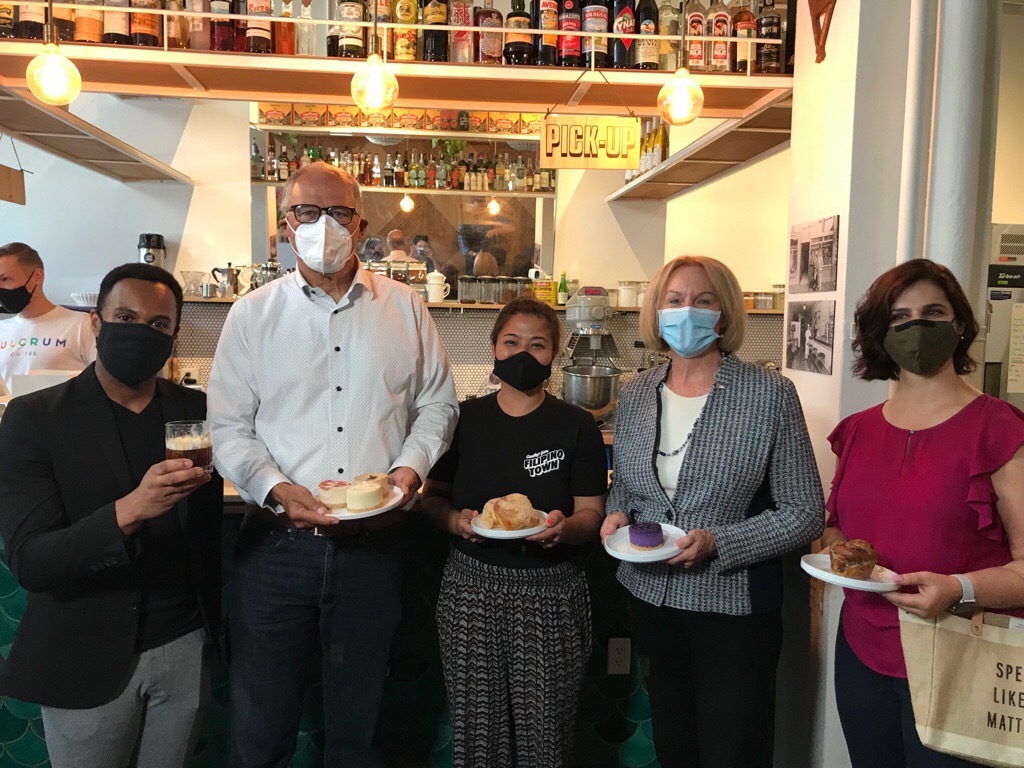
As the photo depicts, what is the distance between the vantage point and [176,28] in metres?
3.58

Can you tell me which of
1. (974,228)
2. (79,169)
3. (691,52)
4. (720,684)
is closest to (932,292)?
(974,228)

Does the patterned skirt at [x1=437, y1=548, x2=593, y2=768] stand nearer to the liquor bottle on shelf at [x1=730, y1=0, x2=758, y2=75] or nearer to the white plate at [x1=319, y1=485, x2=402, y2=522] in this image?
the white plate at [x1=319, y1=485, x2=402, y2=522]

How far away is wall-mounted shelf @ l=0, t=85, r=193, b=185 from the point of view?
13.6 ft

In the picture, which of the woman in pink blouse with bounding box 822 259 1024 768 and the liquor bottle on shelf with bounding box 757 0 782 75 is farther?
the liquor bottle on shelf with bounding box 757 0 782 75

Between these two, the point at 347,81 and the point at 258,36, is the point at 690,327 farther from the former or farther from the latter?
the point at 258,36

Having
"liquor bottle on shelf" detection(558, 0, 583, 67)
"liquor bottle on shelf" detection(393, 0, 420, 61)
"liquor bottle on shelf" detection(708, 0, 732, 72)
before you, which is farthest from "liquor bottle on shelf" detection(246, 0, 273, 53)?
"liquor bottle on shelf" detection(708, 0, 732, 72)

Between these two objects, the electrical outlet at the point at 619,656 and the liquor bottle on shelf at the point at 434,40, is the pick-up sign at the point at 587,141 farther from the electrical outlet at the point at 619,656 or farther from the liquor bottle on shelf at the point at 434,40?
the electrical outlet at the point at 619,656

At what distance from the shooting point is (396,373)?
2248 millimetres

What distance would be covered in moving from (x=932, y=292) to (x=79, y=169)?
7696 millimetres

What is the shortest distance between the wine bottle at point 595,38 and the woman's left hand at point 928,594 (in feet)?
9.63

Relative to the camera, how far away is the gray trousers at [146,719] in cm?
173

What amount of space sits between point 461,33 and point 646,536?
2842 mm

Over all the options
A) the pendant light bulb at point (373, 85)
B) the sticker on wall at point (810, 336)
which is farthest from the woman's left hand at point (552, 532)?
the pendant light bulb at point (373, 85)

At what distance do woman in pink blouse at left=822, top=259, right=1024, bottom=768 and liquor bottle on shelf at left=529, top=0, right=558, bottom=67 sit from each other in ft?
8.22
